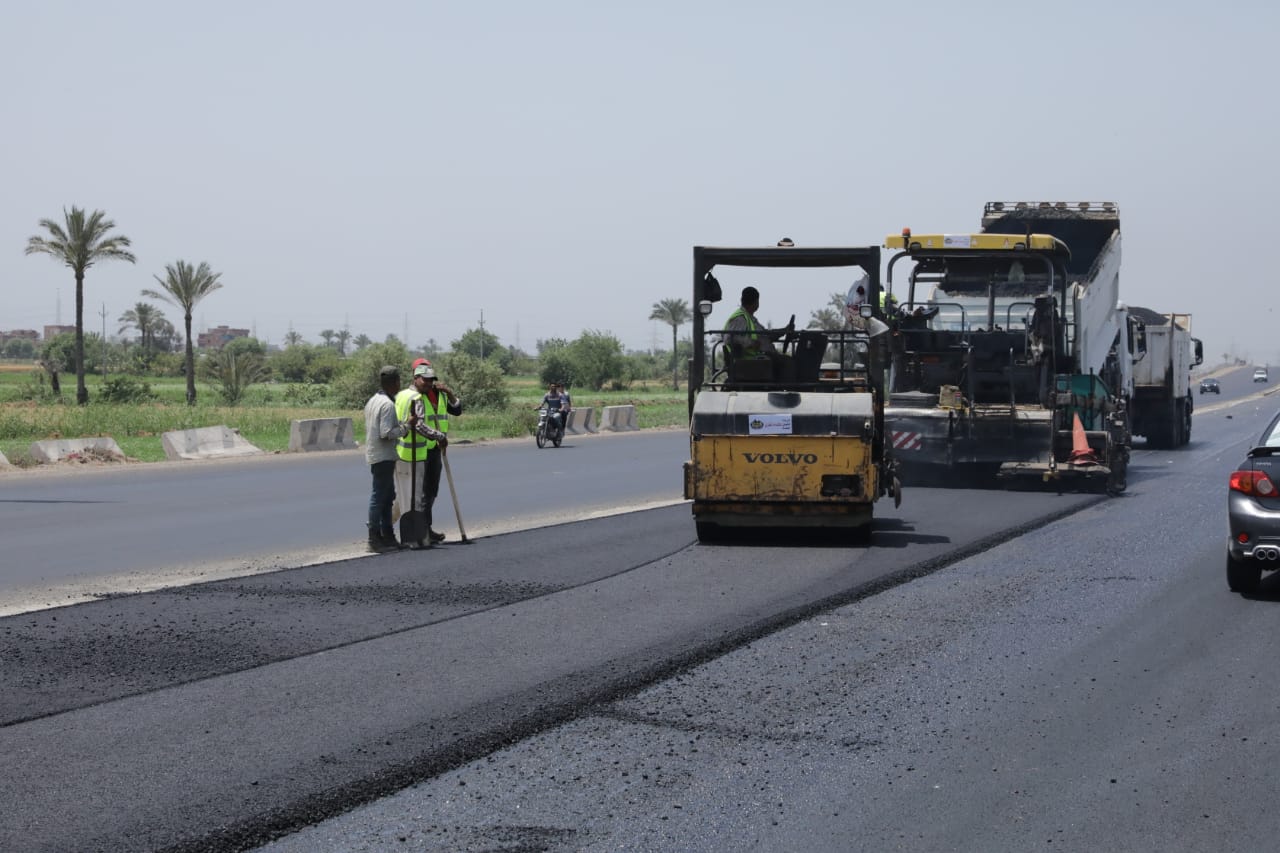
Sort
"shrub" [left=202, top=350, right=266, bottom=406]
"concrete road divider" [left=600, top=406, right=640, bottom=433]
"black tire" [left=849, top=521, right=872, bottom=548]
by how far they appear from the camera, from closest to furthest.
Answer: "black tire" [left=849, top=521, right=872, bottom=548], "concrete road divider" [left=600, top=406, right=640, bottom=433], "shrub" [left=202, top=350, right=266, bottom=406]

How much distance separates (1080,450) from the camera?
60.3 ft

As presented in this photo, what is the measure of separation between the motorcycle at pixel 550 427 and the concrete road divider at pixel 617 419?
26.6 ft

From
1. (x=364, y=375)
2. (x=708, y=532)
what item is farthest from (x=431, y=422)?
(x=364, y=375)

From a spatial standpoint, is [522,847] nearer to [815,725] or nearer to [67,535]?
[815,725]

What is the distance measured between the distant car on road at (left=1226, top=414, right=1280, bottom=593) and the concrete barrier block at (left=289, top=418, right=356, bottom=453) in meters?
22.0

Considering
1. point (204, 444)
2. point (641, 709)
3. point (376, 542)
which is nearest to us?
point (641, 709)

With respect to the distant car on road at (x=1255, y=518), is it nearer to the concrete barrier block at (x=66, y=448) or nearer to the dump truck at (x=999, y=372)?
the dump truck at (x=999, y=372)

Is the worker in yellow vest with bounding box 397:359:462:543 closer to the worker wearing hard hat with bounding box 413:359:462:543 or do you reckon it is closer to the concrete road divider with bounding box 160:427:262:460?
the worker wearing hard hat with bounding box 413:359:462:543

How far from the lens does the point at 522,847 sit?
4.88m

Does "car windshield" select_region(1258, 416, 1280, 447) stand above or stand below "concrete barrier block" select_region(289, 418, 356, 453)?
above

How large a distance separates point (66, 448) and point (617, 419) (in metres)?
19.2

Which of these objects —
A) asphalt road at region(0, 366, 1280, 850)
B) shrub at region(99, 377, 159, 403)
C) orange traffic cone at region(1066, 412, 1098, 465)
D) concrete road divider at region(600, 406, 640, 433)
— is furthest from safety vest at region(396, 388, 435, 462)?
shrub at region(99, 377, 159, 403)

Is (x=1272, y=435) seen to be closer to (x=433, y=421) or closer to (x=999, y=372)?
(x=433, y=421)

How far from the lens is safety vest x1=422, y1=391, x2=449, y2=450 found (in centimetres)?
1327
